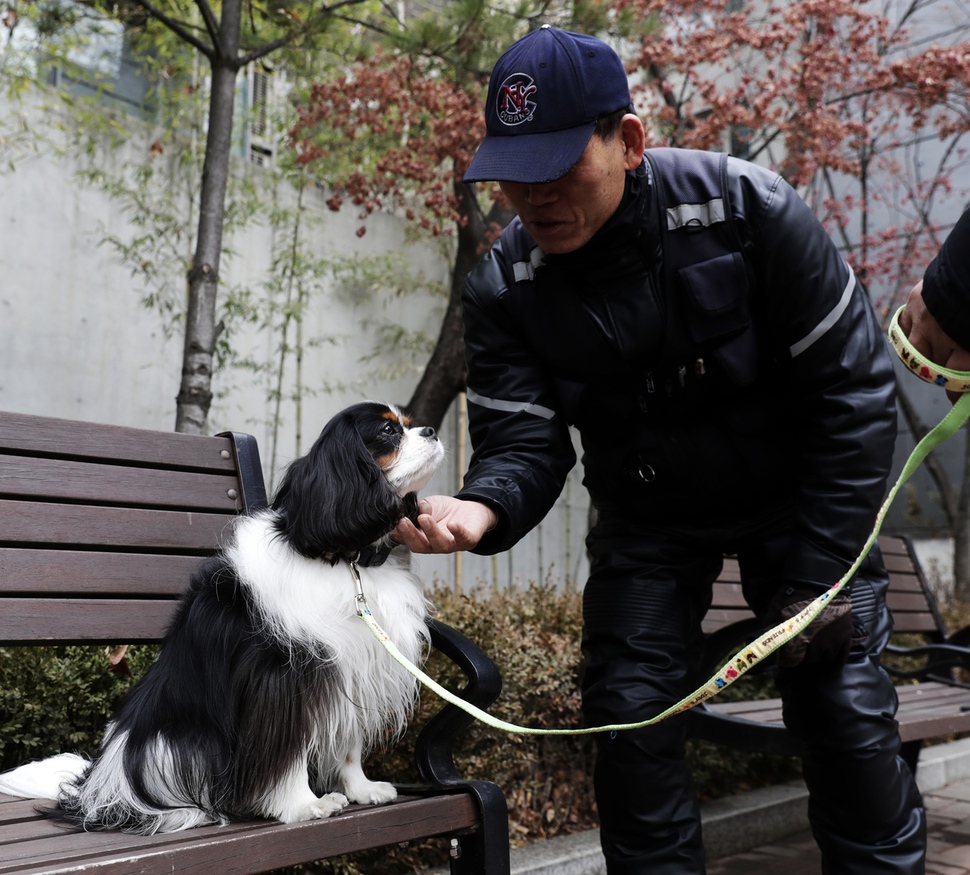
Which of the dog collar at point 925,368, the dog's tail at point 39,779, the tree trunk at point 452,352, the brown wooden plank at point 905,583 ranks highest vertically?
the tree trunk at point 452,352

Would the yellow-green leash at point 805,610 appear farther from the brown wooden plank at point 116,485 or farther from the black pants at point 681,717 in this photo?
the brown wooden plank at point 116,485

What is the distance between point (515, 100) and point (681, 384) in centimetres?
71

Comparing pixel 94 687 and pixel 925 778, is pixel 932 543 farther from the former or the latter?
pixel 94 687

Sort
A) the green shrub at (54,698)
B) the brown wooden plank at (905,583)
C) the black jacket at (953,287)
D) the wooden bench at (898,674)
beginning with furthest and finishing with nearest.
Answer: the brown wooden plank at (905,583) → the wooden bench at (898,674) → the green shrub at (54,698) → the black jacket at (953,287)

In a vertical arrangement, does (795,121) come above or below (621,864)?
above

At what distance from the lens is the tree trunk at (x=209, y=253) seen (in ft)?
13.9

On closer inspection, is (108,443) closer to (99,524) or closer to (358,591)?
(99,524)

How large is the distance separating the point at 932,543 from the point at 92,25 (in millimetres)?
10449

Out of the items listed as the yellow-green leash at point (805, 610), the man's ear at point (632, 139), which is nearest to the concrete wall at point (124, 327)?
the yellow-green leash at point (805, 610)

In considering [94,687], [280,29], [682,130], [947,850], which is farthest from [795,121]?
[94,687]

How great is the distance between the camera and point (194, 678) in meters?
1.98

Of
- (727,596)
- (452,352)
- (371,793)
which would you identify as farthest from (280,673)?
(452,352)

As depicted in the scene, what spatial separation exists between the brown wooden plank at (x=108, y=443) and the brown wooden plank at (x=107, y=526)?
0.14m

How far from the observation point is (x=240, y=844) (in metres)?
1.56
